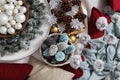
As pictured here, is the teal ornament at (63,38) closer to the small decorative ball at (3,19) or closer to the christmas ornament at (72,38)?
the christmas ornament at (72,38)

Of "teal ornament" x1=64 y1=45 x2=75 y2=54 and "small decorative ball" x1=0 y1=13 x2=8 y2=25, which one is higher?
"small decorative ball" x1=0 y1=13 x2=8 y2=25

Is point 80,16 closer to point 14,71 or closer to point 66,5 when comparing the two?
point 66,5

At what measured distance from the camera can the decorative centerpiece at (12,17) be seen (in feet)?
2.42

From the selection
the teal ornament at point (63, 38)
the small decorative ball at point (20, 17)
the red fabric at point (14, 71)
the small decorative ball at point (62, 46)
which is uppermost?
the small decorative ball at point (20, 17)

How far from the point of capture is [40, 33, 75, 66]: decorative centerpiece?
763 millimetres

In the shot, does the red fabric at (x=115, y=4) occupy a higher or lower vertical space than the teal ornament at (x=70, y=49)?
higher

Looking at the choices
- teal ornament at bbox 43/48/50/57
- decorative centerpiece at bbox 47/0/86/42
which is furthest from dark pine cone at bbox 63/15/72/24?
teal ornament at bbox 43/48/50/57

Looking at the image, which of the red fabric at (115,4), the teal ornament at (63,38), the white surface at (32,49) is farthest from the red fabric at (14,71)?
the red fabric at (115,4)

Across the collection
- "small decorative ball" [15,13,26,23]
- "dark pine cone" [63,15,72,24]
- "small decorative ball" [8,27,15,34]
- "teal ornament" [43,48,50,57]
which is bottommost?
"teal ornament" [43,48,50,57]

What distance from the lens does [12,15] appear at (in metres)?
0.75

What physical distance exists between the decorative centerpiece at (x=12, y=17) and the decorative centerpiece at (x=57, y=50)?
86 mm

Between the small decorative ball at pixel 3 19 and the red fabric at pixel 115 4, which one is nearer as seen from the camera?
the small decorative ball at pixel 3 19

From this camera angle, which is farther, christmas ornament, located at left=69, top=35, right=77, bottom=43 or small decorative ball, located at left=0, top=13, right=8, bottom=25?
christmas ornament, located at left=69, top=35, right=77, bottom=43

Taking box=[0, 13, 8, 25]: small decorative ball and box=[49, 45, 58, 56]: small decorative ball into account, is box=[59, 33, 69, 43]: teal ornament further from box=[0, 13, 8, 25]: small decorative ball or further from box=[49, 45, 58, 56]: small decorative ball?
box=[0, 13, 8, 25]: small decorative ball
